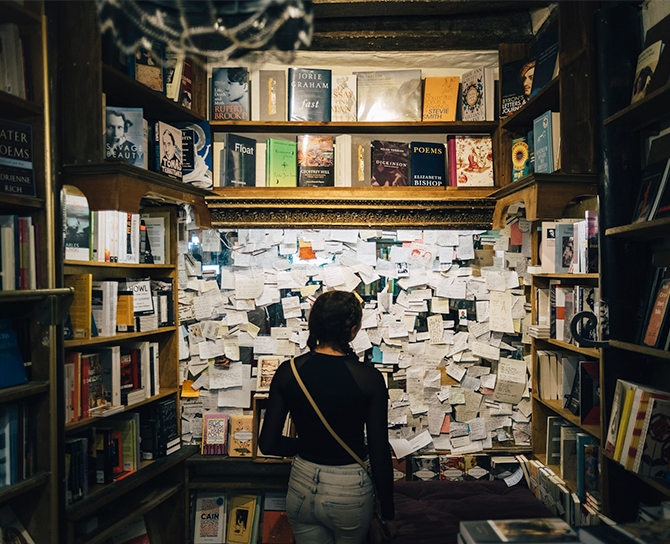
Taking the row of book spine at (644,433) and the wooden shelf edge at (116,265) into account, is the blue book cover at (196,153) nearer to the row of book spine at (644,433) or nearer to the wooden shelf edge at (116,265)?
the wooden shelf edge at (116,265)

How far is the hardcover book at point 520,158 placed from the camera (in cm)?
252

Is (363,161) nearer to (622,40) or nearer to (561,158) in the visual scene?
(561,158)

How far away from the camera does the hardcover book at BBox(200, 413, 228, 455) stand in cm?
279

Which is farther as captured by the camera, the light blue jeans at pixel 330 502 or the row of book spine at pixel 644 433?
the light blue jeans at pixel 330 502

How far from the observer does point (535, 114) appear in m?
2.45

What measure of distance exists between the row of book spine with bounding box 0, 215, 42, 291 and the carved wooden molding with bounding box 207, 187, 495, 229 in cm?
101

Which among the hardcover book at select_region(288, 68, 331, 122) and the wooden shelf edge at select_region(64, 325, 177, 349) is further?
the hardcover book at select_region(288, 68, 331, 122)

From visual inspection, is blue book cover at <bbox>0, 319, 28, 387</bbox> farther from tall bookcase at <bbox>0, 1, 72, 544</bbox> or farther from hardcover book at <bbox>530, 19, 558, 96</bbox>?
hardcover book at <bbox>530, 19, 558, 96</bbox>

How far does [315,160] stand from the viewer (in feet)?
8.99

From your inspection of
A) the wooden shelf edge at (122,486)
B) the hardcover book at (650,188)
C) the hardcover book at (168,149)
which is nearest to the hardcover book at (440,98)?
the hardcover book at (650,188)

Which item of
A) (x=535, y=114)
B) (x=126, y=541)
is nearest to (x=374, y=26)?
(x=535, y=114)

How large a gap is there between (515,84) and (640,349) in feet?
5.47

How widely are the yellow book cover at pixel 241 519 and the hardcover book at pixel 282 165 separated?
1.89 meters

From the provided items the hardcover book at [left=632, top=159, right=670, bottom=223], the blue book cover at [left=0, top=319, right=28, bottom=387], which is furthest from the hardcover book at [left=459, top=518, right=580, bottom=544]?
the blue book cover at [left=0, top=319, right=28, bottom=387]
